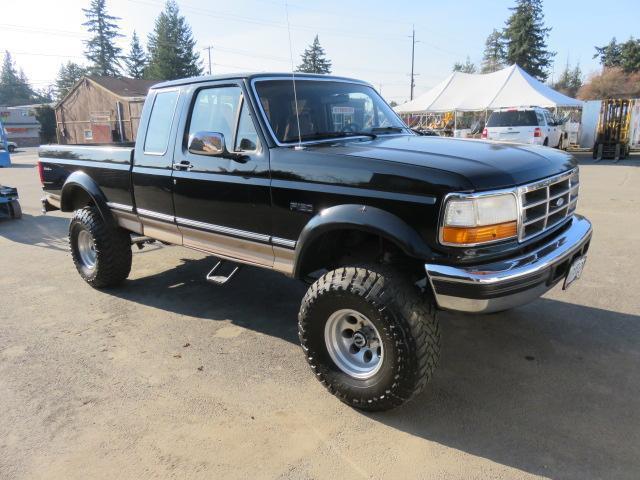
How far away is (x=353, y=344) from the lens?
3219mm

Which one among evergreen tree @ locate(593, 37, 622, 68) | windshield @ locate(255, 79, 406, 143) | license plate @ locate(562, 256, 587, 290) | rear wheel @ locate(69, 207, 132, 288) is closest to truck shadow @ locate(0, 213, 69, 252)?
rear wheel @ locate(69, 207, 132, 288)

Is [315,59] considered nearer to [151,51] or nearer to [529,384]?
[151,51]

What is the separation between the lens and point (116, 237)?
5129mm

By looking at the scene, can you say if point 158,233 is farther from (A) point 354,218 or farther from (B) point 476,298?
(B) point 476,298

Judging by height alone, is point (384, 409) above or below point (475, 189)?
below

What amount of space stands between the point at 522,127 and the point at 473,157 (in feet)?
56.6

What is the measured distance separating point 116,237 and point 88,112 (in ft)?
157

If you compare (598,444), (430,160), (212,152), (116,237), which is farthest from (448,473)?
(116,237)

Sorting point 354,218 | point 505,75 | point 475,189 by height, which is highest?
point 505,75

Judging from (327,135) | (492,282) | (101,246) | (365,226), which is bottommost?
(101,246)

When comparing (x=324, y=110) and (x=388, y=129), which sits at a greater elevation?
(x=324, y=110)

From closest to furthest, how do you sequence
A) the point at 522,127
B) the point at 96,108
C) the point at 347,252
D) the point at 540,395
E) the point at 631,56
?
the point at 540,395
the point at 347,252
the point at 522,127
the point at 96,108
the point at 631,56

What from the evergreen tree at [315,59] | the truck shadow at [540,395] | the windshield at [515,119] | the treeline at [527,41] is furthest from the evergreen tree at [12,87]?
the truck shadow at [540,395]

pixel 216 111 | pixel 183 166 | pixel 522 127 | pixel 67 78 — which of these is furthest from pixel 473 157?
pixel 67 78
